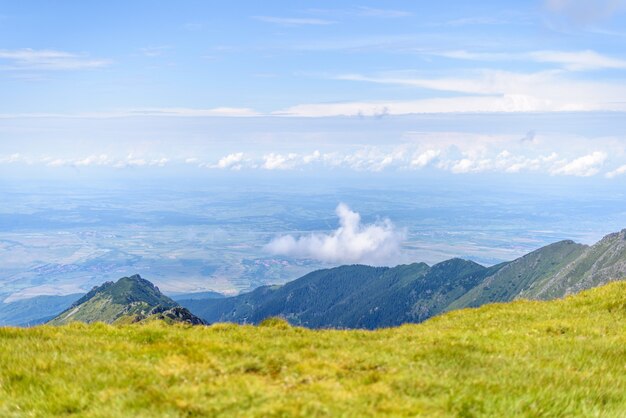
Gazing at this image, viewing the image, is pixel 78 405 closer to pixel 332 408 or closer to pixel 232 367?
pixel 232 367

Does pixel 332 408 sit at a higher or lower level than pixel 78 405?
higher

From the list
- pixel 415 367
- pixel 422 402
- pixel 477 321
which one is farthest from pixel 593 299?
pixel 422 402

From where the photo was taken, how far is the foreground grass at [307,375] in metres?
9.49

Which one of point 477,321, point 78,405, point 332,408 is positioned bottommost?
point 477,321

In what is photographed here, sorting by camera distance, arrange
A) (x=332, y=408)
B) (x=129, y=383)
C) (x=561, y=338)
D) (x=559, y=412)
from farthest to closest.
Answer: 1. (x=561, y=338)
2. (x=129, y=383)
3. (x=559, y=412)
4. (x=332, y=408)

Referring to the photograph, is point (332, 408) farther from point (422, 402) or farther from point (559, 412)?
point (559, 412)

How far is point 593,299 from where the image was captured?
2717 cm

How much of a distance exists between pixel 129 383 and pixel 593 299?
24792mm

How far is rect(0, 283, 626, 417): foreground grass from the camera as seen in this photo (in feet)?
31.1

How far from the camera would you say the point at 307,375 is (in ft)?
37.4

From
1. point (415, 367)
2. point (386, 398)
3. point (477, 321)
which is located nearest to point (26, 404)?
point (386, 398)

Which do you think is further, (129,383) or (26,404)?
(129,383)

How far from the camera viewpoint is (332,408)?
29.4 feet

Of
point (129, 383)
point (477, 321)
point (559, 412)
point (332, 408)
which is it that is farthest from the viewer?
point (477, 321)
